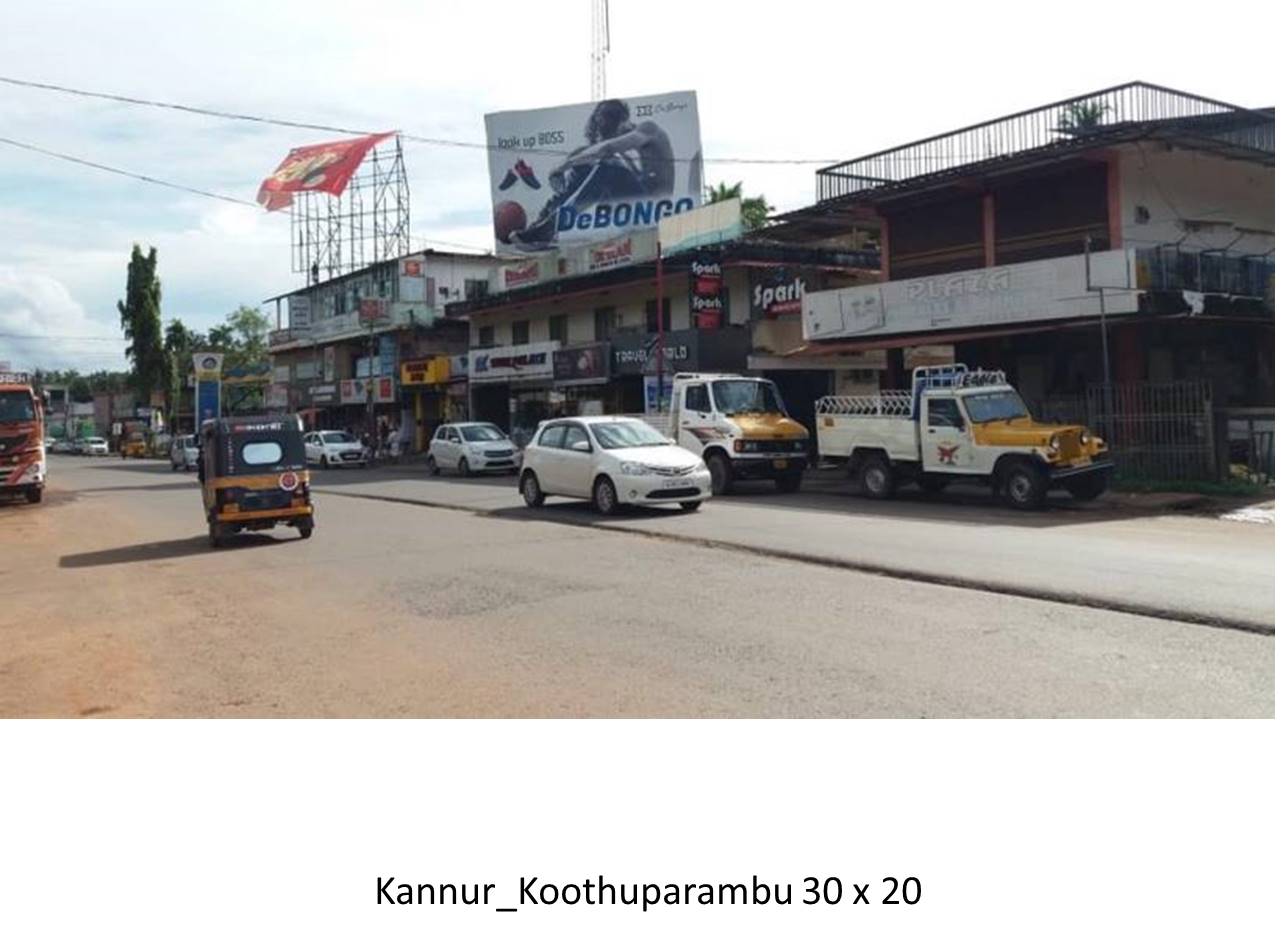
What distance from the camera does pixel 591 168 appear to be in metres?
41.4

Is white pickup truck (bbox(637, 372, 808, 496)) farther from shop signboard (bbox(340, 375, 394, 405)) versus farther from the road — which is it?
shop signboard (bbox(340, 375, 394, 405))

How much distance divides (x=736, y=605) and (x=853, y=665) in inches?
91.1

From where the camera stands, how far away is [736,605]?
9375mm

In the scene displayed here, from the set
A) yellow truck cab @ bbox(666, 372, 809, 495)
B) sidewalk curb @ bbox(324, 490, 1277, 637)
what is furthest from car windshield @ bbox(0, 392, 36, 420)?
sidewalk curb @ bbox(324, 490, 1277, 637)

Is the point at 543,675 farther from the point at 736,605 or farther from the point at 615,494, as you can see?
the point at 615,494

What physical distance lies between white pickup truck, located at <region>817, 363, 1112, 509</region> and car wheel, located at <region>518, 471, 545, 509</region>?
18.5 feet

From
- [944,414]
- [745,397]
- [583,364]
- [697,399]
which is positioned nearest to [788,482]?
[745,397]

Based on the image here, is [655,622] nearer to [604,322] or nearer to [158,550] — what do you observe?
[158,550]

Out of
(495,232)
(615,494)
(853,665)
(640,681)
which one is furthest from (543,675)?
(495,232)

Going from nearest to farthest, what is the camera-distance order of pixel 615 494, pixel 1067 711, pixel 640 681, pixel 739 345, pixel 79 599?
pixel 1067 711, pixel 640 681, pixel 79 599, pixel 615 494, pixel 739 345

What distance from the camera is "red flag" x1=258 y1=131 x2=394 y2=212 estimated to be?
4875cm

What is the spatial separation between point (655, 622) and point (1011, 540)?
251 inches

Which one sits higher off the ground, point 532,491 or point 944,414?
point 944,414

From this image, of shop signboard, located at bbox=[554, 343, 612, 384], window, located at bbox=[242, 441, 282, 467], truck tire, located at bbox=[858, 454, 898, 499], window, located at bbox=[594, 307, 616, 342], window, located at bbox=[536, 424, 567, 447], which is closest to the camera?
window, located at bbox=[242, 441, 282, 467]
